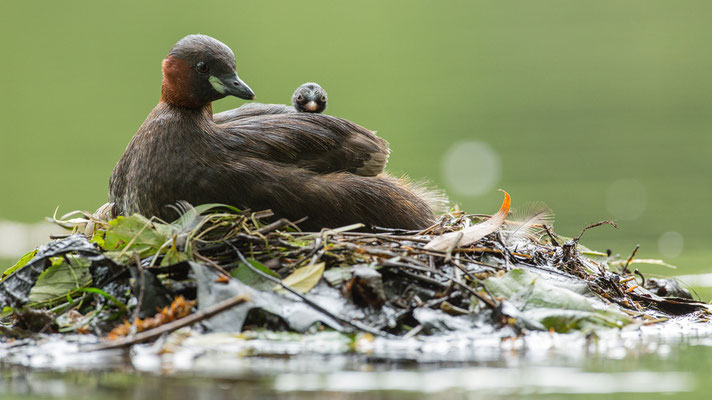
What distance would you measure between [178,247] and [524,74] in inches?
828

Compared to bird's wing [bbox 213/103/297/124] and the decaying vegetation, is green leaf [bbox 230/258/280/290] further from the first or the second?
bird's wing [bbox 213/103/297/124]

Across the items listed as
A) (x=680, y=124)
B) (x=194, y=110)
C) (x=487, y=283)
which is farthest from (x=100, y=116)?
(x=487, y=283)

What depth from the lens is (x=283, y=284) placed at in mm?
5977

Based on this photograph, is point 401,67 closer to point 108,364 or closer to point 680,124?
point 680,124

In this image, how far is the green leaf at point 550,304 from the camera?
6055mm

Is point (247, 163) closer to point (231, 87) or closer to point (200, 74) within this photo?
point (231, 87)

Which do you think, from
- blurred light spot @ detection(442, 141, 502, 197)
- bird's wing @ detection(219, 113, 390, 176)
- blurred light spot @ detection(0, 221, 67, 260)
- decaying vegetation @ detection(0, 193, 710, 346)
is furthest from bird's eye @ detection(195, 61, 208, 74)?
blurred light spot @ detection(442, 141, 502, 197)

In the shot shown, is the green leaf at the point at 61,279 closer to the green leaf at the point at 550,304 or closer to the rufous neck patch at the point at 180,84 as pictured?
the rufous neck patch at the point at 180,84

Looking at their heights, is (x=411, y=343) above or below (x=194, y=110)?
below

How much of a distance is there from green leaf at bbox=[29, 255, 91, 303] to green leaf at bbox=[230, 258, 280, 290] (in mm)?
1004

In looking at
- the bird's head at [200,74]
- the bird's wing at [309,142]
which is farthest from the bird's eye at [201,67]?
the bird's wing at [309,142]

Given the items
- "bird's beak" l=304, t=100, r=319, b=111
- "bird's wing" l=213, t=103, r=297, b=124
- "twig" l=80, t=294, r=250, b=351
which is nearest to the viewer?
"twig" l=80, t=294, r=250, b=351

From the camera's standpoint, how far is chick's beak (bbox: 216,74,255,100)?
7137 mm

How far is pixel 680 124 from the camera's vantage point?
787 inches
